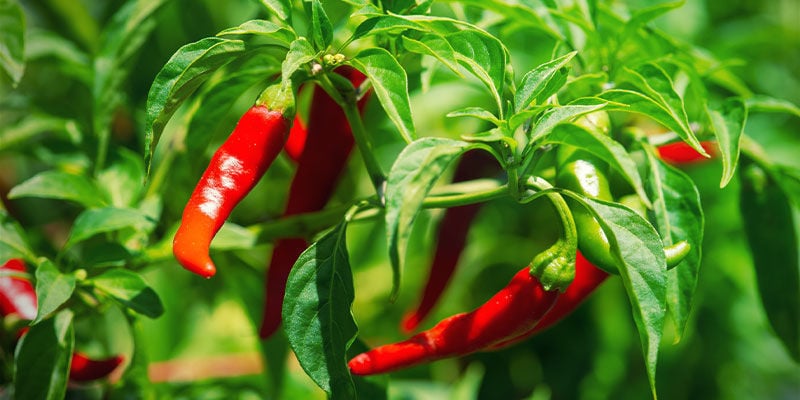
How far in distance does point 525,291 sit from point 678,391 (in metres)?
1.25

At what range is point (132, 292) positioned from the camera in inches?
42.4

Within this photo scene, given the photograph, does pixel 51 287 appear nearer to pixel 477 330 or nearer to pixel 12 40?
pixel 12 40

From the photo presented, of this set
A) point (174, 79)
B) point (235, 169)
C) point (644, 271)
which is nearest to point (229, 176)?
point (235, 169)

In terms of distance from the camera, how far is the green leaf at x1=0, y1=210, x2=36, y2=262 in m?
1.11

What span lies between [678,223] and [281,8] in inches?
22.4

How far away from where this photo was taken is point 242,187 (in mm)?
951

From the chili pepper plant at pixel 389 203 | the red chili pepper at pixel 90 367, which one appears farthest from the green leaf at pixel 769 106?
the red chili pepper at pixel 90 367

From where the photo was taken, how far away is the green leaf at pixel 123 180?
1.34 meters

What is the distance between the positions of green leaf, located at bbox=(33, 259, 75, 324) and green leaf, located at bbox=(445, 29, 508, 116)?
56 centimetres

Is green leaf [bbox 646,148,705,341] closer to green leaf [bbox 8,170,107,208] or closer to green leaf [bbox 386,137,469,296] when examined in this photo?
Answer: green leaf [bbox 386,137,469,296]

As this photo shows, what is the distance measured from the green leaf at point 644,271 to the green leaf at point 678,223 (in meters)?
0.13

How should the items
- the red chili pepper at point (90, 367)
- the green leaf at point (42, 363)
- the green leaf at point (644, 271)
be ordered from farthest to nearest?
1. the red chili pepper at point (90, 367)
2. the green leaf at point (42, 363)
3. the green leaf at point (644, 271)

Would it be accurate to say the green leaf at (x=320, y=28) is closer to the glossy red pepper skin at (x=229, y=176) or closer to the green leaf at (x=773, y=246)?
the glossy red pepper skin at (x=229, y=176)

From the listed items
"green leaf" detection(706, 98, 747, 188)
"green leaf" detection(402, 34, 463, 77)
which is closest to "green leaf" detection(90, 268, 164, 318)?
"green leaf" detection(402, 34, 463, 77)
